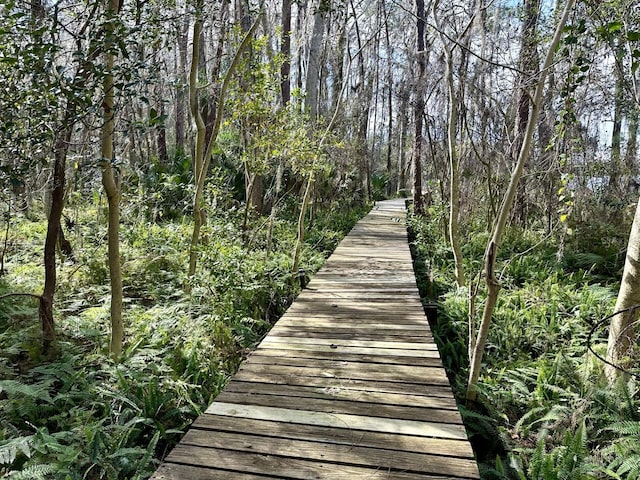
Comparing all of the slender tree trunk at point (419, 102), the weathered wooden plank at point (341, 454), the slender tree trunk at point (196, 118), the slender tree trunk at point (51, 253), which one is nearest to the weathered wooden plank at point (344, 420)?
the weathered wooden plank at point (341, 454)

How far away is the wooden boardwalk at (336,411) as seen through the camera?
7.48 feet

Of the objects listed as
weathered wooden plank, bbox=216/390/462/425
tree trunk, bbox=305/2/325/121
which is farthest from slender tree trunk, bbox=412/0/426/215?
weathered wooden plank, bbox=216/390/462/425

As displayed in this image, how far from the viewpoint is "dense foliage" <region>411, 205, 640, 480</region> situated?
3006 mm

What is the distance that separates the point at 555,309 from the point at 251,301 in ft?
12.4

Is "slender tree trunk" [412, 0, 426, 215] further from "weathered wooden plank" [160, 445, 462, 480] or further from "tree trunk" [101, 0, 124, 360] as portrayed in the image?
"weathered wooden plank" [160, 445, 462, 480]

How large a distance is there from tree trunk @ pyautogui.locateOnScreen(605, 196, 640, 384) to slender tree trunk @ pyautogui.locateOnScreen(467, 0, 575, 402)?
98 centimetres

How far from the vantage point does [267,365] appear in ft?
11.5

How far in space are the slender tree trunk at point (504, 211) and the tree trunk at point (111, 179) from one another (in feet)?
9.56

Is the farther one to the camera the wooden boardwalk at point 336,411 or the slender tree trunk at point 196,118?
the slender tree trunk at point 196,118

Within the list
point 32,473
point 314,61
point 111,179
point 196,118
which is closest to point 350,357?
point 32,473

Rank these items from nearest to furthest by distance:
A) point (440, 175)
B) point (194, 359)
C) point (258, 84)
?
point (194, 359) → point (258, 84) → point (440, 175)

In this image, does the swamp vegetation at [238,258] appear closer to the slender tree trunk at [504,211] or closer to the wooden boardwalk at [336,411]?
the slender tree trunk at [504,211]

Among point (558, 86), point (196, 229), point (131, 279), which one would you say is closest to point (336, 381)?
point (196, 229)

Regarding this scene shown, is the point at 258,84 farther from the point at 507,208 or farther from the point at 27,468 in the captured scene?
the point at 27,468
